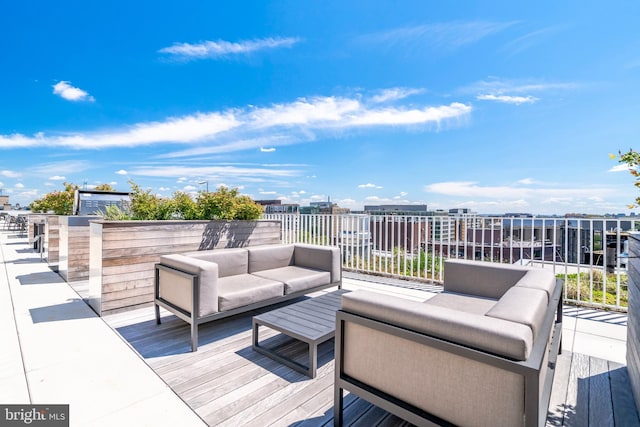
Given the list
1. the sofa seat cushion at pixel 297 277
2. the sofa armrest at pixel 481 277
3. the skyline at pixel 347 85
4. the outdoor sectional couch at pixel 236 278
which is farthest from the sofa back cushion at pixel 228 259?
the sofa armrest at pixel 481 277

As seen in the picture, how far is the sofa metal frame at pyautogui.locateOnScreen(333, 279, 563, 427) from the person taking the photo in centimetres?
111

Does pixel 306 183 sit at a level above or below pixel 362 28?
below

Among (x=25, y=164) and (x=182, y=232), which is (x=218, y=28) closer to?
(x=182, y=232)

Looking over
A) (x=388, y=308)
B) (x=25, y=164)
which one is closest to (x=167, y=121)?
(x=388, y=308)

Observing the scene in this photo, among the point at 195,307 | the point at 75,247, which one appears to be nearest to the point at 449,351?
the point at 195,307

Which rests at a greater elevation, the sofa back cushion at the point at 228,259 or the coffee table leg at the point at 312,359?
the sofa back cushion at the point at 228,259

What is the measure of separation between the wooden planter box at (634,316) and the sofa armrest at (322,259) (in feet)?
9.41

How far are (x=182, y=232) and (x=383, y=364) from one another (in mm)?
3567

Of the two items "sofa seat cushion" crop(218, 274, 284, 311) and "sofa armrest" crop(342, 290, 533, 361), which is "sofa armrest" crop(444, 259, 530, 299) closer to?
"sofa armrest" crop(342, 290, 533, 361)

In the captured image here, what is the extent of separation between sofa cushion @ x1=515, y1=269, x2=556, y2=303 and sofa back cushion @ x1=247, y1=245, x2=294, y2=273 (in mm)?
3042

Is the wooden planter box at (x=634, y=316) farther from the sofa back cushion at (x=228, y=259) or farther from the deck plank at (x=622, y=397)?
the sofa back cushion at (x=228, y=259)

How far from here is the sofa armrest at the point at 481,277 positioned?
9.24ft

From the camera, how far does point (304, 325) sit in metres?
2.54

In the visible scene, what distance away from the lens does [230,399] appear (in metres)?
2.04
